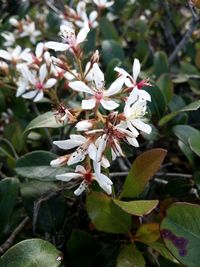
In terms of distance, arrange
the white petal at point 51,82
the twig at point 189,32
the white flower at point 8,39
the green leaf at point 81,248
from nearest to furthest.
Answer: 1. the green leaf at point 81,248
2. the white petal at point 51,82
3. the twig at point 189,32
4. the white flower at point 8,39

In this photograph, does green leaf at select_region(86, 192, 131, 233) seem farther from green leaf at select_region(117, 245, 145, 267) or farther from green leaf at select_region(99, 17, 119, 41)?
green leaf at select_region(99, 17, 119, 41)

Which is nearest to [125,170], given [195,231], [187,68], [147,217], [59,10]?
[147,217]

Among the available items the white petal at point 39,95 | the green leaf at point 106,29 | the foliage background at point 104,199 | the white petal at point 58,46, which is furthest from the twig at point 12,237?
the green leaf at point 106,29

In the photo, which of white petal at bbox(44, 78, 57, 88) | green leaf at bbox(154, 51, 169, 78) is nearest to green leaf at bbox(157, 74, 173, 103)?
green leaf at bbox(154, 51, 169, 78)

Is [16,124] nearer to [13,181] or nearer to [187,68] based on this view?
[13,181]

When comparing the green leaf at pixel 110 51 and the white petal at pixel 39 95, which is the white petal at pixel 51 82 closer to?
the white petal at pixel 39 95

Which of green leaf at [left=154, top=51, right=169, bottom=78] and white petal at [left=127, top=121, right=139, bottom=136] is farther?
green leaf at [left=154, top=51, right=169, bottom=78]

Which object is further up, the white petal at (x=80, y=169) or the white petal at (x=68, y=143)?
the white petal at (x=68, y=143)
